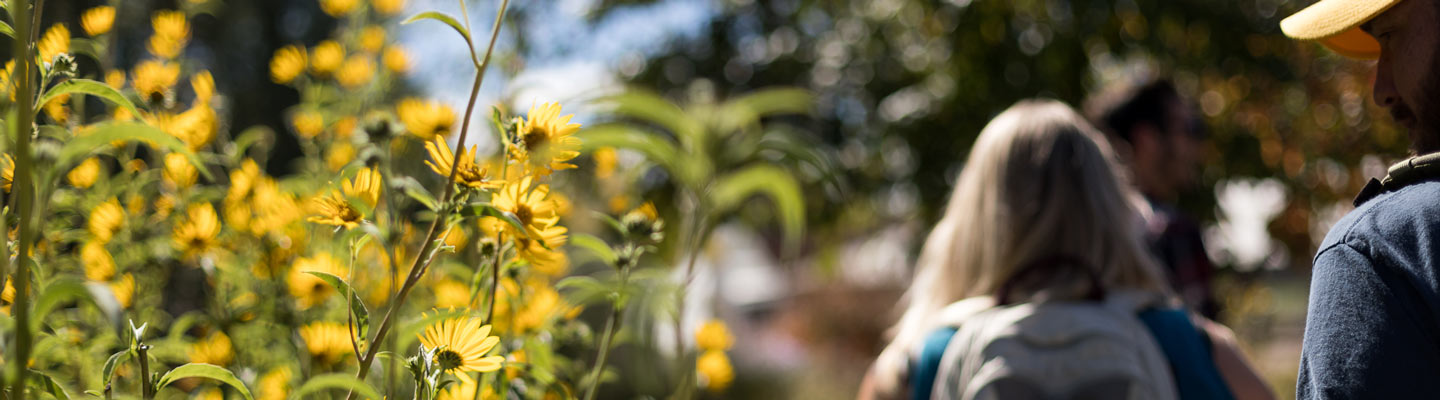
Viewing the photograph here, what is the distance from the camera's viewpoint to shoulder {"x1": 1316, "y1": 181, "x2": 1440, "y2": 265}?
33.7 inches

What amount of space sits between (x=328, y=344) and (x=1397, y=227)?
121 centimetres

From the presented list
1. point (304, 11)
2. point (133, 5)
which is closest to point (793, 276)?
point (304, 11)

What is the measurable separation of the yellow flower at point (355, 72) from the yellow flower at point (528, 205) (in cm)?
106

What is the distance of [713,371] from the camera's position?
1609 mm

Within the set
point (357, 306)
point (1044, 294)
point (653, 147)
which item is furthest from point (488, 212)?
point (1044, 294)

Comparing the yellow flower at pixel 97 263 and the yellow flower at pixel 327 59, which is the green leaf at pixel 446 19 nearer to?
the yellow flower at pixel 97 263

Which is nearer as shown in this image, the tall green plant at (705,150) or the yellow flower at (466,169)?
the yellow flower at (466,169)

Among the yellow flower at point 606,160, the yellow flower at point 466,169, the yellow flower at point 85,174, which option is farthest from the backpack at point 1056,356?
the yellow flower at point 85,174

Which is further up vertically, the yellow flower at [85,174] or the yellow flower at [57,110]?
the yellow flower at [57,110]

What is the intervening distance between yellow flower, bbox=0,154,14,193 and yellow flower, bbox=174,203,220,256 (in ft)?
1.83

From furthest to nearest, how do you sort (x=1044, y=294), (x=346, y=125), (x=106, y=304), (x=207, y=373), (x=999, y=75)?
(x=999, y=75)
(x=346, y=125)
(x=1044, y=294)
(x=207, y=373)
(x=106, y=304)

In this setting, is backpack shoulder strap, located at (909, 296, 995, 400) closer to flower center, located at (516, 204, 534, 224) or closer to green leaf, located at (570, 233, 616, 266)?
green leaf, located at (570, 233, 616, 266)

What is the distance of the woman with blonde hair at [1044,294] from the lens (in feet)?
5.06

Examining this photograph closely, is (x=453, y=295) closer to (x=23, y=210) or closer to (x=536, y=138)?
(x=536, y=138)
